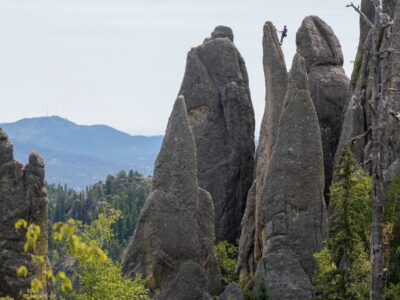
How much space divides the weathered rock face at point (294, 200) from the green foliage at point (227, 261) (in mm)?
6245

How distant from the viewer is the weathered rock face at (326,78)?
56.3 m

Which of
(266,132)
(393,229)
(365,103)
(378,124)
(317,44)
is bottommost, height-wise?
(393,229)

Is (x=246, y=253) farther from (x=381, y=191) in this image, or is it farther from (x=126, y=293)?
(x=381, y=191)

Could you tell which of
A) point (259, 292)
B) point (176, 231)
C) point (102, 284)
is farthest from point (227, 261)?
point (102, 284)

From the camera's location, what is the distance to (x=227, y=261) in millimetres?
53938

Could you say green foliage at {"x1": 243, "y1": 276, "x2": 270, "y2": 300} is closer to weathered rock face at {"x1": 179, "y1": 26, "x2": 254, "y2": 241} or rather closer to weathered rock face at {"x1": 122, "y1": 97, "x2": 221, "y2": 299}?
weathered rock face at {"x1": 122, "y1": 97, "x2": 221, "y2": 299}

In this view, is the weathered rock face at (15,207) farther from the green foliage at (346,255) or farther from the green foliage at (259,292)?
the green foliage at (346,255)

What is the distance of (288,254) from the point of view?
44281mm

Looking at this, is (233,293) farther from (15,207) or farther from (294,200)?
(15,207)

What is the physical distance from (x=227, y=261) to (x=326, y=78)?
16.4m

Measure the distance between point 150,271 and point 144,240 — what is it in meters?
1.92

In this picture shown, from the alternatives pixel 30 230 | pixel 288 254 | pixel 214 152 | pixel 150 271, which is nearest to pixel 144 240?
pixel 150 271

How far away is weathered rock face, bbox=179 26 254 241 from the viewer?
62.3 meters

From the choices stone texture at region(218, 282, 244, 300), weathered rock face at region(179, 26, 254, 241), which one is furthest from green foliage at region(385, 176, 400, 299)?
weathered rock face at region(179, 26, 254, 241)
